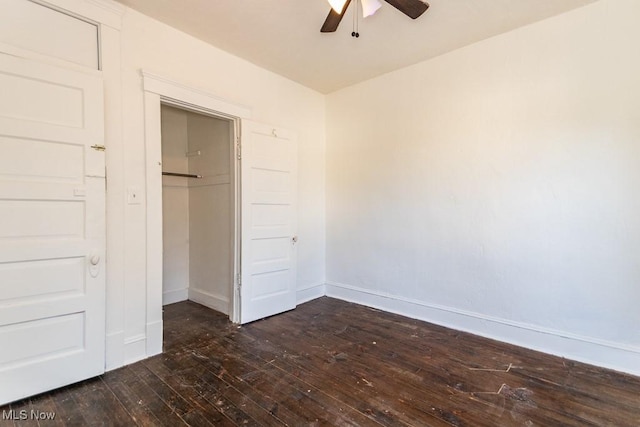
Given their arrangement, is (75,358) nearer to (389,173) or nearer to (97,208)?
(97,208)

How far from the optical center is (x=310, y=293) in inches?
167

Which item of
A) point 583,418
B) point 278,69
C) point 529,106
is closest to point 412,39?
point 529,106

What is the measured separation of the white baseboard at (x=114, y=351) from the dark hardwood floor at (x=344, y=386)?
0.25ft

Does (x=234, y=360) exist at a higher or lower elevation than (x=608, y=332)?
lower

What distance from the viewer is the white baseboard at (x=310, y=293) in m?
4.08

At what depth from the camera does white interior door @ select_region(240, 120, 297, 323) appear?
11.0 feet

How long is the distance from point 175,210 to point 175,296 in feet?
3.80

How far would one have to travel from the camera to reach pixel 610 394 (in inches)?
83.4

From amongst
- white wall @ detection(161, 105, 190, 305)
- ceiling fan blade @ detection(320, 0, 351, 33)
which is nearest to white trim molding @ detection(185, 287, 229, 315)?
white wall @ detection(161, 105, 190, 305)

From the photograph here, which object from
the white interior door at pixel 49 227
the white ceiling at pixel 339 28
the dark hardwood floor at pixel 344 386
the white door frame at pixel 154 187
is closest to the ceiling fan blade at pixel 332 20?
the white ceiling at pixel 339 28

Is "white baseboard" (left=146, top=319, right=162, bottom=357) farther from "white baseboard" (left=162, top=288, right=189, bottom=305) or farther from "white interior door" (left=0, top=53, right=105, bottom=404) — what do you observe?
"white baseboard" (left=162, top=288, right=189, bottom=305)

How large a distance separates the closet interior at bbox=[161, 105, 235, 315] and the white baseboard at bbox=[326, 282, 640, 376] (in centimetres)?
191

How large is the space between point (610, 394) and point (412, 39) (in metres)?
3.26

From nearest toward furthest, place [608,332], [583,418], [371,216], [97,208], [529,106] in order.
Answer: [583,418]
[97,208]
[608,332]
[529,106]
[371,216]
